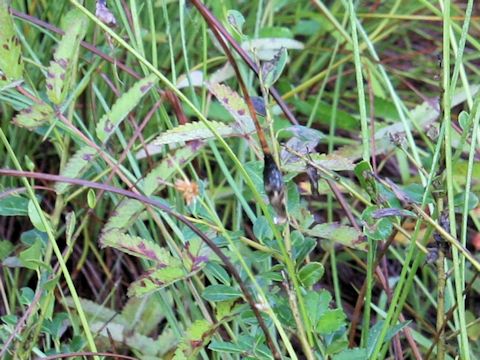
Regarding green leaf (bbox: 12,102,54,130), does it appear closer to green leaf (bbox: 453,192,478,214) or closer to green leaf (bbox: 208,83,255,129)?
green leaf (bbox: 208,83,255,129)

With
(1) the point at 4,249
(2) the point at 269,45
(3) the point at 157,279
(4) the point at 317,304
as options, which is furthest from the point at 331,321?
(2) the point at 269,45

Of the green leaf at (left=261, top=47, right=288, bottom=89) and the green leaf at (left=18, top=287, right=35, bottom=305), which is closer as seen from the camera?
the green leaf at (left=261, top=47, right=288, bottom=89)

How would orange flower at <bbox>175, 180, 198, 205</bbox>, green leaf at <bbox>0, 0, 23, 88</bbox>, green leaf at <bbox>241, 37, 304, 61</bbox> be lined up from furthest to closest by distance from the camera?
1. green leaf at <bbox>241, 37, 304, 61</bbox>
2. green leaf at <bbox>0, 0, 23, 88</bbox>
3. orange flower at <bbox>175, 180, 198, 205</bbox>

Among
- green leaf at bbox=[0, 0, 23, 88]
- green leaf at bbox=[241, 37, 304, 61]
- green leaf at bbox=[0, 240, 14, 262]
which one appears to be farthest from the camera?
green leaf at bbox=[241, 37, 304, 61]

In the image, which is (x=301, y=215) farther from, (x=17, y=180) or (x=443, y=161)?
(x=17, y=180)

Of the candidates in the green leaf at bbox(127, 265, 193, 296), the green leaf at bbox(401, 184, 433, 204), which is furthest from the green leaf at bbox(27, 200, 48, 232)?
the green leaf at bbox(401, 184, 433, 204)

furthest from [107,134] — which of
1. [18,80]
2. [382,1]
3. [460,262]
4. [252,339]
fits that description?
[382,1]

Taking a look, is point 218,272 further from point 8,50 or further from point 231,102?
point 8,50
